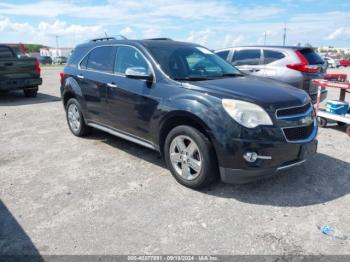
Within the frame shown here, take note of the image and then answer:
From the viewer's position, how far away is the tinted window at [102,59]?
207 inches

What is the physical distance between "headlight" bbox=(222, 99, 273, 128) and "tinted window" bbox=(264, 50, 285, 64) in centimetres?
495

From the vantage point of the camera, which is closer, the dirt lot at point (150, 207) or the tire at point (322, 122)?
the dirt lot at point (150, 207)

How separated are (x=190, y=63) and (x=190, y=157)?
1496 millimetres

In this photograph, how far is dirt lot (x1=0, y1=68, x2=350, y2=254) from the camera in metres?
3.02

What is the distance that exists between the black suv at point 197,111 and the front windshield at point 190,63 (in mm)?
14

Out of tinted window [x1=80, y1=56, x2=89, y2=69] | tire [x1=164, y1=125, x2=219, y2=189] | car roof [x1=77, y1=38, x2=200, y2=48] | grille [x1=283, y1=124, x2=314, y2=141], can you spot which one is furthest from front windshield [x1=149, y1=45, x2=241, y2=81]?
tinted window [x1=80, y1=56, x2=89, y2=69]

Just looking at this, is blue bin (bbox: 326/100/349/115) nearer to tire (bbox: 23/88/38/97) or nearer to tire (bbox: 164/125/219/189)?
tire (bbox: 164/125/219/189)

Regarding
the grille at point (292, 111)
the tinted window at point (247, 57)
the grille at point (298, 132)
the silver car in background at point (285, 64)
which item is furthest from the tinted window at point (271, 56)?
the grille at point (298, 132)

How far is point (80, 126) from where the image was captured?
6.24 metres

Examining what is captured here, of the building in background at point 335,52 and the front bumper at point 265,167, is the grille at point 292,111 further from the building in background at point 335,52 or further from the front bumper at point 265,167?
the building in background at point 335,52

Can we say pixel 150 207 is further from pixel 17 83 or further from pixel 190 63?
pixel 17 83

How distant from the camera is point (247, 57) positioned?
8.70m

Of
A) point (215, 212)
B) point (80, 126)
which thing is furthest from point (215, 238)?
point (80, 126)

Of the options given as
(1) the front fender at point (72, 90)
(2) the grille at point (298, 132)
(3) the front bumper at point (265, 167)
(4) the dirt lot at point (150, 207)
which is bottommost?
(4) the dirt lot at point (150, 207)
